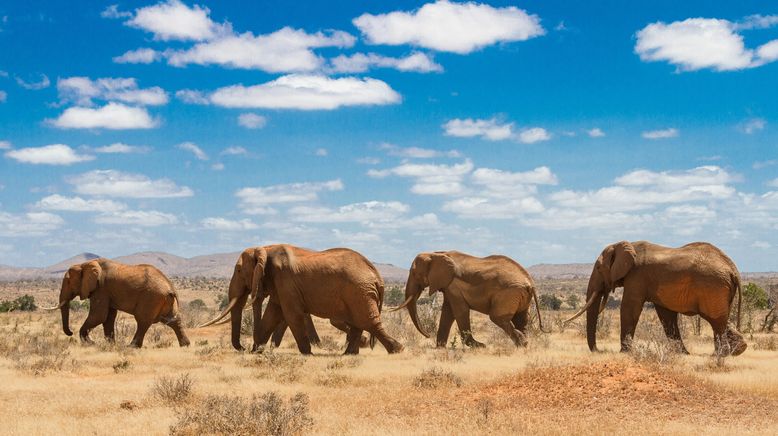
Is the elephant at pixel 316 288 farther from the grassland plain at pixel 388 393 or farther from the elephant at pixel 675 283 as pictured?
the elephant at pixel 675 283

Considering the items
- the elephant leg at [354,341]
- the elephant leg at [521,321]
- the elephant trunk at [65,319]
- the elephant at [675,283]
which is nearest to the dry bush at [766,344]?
the elephant at [675,283]

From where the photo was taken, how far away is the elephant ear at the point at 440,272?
22.9 meters

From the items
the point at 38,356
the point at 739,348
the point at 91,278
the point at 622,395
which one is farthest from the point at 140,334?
the point at 739,348

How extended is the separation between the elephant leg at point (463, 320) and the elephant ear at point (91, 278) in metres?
10.1

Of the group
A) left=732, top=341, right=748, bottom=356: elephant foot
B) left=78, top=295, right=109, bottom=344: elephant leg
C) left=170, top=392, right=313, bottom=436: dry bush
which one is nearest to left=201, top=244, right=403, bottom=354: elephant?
left=78, top=295, right=109, bottom=344: elephant leg

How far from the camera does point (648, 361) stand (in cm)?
1556

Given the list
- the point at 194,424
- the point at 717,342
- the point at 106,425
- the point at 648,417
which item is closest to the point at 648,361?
the point at 648,417

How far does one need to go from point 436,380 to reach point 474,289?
7872mm

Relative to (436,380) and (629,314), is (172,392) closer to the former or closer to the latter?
(436,380)

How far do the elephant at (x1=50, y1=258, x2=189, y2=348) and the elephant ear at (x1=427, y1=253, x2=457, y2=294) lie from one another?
294 inches

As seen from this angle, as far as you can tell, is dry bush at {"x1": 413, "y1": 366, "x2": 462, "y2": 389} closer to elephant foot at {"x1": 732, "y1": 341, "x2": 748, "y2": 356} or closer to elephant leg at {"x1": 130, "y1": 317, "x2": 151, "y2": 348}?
elephant foot at {"x1": 732, "y1": 341, "x2": 748, "y2": 356}

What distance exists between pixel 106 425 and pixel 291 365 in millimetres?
5818

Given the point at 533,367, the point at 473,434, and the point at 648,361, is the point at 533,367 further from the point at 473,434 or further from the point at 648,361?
the point at 473,434

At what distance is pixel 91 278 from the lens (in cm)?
2375
